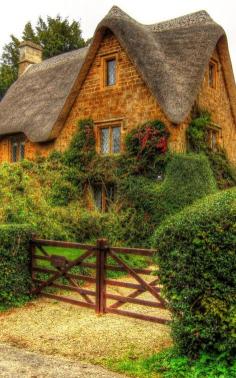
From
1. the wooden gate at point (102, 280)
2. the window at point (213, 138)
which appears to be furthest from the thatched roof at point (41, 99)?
the wooden gate at point (102, 280)

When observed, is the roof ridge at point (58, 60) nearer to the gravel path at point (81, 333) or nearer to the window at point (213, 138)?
the window at point (213, 138)

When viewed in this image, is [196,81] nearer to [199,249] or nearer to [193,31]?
[193,31]

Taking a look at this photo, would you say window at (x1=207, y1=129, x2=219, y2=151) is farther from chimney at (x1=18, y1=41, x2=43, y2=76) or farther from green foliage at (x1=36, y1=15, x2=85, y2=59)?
green foliage at (x1=36, y1=15, x2=85, y2=59)

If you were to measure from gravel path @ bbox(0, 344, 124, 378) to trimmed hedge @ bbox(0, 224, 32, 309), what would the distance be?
238 cm

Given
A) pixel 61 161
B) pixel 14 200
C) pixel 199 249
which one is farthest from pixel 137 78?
pixel 199 249

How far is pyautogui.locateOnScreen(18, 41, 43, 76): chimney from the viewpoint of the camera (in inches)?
965

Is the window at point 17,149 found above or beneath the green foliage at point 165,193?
above

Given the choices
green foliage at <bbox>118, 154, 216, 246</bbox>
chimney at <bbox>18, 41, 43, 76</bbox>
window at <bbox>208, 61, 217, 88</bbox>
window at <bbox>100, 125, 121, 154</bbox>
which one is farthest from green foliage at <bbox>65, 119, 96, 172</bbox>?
chimney at <bbox>18, 41, 43, 76</bbox>

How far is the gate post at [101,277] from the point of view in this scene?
699 cm

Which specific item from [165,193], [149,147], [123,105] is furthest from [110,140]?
[165,193]

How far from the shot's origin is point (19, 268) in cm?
800

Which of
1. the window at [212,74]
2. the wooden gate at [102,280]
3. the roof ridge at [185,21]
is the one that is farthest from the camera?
the window at [212,74]

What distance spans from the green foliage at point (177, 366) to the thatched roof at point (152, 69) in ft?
30.2

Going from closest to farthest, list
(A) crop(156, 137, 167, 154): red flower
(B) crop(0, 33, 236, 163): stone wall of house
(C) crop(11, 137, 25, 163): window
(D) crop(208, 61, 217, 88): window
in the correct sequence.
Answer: (A) crop(156, 137, 167, 154): red flower → (B) crop(0, 33, 236, 163): stone wall of house → (D) crop(208, 61, 217, 88): window → (C) crop(11, 137, 25, 163): window
